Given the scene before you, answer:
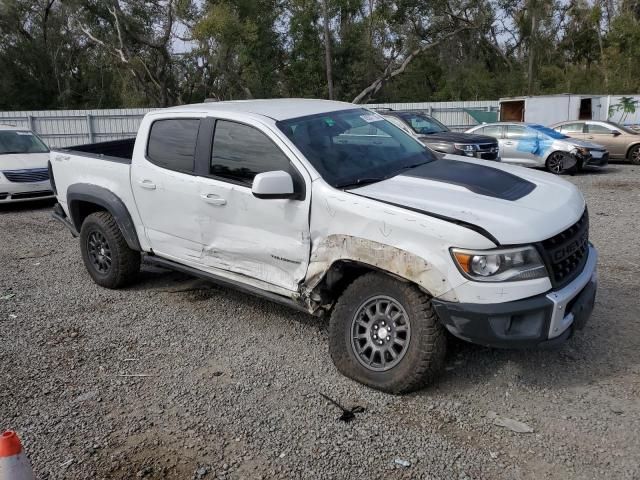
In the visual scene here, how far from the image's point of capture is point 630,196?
10.9 metres

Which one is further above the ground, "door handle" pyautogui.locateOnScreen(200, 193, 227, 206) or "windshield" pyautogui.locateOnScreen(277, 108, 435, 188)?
"windshield" pyautogui.locateOnScreen(277, 108, 435, 188)

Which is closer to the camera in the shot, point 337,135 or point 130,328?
point 337,135

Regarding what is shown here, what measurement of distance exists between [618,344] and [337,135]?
2.60 metres

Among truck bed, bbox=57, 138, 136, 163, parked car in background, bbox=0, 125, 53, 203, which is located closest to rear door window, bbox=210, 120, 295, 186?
truck bed, bbox=57, 138, 136, 163

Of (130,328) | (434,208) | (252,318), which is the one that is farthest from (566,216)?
(130,328)

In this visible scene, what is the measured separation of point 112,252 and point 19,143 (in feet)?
24.2

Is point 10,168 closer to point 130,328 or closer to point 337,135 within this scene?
point 130,328

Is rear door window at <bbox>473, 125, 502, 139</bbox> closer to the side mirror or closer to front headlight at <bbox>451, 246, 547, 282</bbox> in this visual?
the side mirror

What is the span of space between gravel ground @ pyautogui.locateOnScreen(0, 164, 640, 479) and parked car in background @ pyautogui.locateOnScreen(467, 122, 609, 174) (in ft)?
33.0

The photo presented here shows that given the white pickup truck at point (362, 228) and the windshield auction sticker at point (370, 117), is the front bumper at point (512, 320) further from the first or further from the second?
the windshield auction sticker at point (370, 117)

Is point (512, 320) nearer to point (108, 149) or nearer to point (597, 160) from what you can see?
point (108, 149)

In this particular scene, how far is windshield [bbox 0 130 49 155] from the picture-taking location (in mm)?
11234

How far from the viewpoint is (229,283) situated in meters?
4.52

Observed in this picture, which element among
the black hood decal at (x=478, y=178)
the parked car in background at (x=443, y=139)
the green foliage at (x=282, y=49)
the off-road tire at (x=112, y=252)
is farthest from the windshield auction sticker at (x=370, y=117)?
the green foliage at (x=282, y=49)
